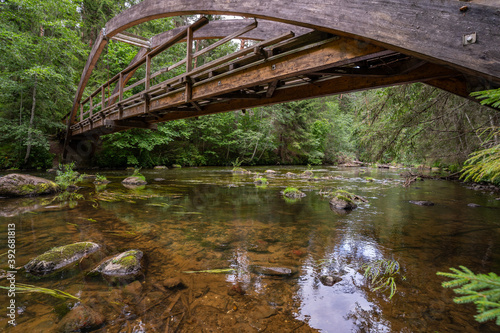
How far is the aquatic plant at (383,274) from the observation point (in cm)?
246

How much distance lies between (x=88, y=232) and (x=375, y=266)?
15.2 ft

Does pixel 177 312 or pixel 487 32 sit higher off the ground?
pixel 487 32

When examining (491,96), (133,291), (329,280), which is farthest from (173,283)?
(491,96)

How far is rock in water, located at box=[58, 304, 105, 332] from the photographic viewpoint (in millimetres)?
1795

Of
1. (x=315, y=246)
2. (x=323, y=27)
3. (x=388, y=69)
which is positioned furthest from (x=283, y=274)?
(x=388, y=69)

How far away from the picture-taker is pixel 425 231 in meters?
4.28

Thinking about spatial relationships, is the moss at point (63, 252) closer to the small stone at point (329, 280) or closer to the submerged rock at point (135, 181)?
the small stone at point (329, 280)

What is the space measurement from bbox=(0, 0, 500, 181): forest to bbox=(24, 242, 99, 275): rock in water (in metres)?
4.15

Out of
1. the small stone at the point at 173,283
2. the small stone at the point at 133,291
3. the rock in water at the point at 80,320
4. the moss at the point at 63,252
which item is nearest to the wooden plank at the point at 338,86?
the small stone at the point at 173,283

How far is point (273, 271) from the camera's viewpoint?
276 centimetres

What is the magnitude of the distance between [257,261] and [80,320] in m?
1.91

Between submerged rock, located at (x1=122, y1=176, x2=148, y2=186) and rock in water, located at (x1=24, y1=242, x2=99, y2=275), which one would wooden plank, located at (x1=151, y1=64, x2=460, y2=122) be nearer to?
rock in water, located at (x1=24, y1=242, x2=99, y2=275)

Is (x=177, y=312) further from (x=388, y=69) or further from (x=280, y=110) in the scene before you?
(x=280, y=110)

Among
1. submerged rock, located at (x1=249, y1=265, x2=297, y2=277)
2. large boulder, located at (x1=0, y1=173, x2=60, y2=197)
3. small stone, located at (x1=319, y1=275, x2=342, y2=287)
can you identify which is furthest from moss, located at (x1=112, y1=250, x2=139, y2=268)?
large boulder, located at (x1=0, y1=173, x2=60, y2=197)
